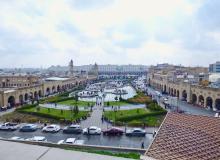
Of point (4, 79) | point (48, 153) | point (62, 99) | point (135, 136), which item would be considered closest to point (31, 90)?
point (62, 99)

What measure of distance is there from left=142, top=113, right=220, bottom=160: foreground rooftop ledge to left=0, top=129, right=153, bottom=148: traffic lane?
676cm

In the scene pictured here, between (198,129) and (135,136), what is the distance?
9.78 meters

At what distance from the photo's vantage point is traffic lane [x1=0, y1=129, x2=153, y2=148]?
1775cm

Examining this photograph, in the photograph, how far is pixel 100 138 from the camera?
19.0 metres

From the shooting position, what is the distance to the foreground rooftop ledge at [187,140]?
828 centimetres

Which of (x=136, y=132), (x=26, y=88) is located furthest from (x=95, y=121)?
(x=26, y=88)

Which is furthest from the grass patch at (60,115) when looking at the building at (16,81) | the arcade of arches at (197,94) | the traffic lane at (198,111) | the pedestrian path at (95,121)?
the building at (16,81)

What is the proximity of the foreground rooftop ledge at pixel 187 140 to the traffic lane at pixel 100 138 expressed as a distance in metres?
6.76

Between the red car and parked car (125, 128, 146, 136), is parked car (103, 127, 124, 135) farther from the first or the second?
parked car (125, 128, 146, 136)

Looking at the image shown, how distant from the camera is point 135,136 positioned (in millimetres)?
19531

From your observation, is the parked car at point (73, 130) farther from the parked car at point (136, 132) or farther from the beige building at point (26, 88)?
the beige building at point (26, 88)

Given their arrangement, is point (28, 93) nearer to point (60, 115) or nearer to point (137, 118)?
point (60, 115)

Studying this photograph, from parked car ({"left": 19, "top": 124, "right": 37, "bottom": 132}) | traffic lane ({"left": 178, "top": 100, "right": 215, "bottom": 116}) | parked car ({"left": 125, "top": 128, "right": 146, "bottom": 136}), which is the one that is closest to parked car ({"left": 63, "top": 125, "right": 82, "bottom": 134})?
parked car ({"left": 19, "top": 124, "right": 37, "bottom": 132})

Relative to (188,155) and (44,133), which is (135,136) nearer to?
(44,133)
